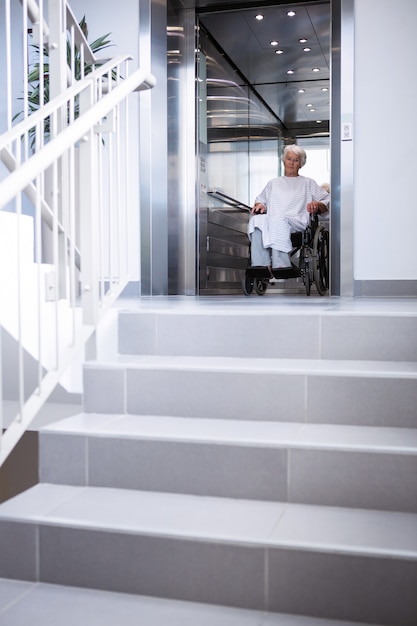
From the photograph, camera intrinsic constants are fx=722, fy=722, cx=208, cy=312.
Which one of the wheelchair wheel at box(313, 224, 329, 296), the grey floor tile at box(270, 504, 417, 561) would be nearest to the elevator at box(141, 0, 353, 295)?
the wheelchair wheel at box(313, 224, 329, 296)

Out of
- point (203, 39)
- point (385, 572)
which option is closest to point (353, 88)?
point (203, 39)

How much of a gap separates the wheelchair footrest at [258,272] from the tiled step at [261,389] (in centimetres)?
289

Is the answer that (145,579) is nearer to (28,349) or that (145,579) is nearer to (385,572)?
(385,572)

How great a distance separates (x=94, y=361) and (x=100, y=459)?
50 cm

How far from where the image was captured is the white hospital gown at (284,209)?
213 inches

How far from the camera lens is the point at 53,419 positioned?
2.88m

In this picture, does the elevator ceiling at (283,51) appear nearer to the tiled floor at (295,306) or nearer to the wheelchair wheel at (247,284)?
the wheelchair wheel at (247,284)

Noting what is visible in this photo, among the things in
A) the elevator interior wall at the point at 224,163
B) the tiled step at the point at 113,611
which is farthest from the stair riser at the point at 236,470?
the elevator interior wall at the point at 224,163

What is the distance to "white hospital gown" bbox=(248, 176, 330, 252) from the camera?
5.40 m

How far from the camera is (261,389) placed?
7.71ft

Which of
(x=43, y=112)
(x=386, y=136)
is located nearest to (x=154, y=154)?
(x=386, y=136)

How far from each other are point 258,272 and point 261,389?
320cm

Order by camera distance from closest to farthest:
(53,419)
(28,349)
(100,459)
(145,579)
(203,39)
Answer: (145,579) → (100,459) → (28,349) → (53,419) → (203,39)

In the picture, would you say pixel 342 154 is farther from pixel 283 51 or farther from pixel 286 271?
pixel 283 51
